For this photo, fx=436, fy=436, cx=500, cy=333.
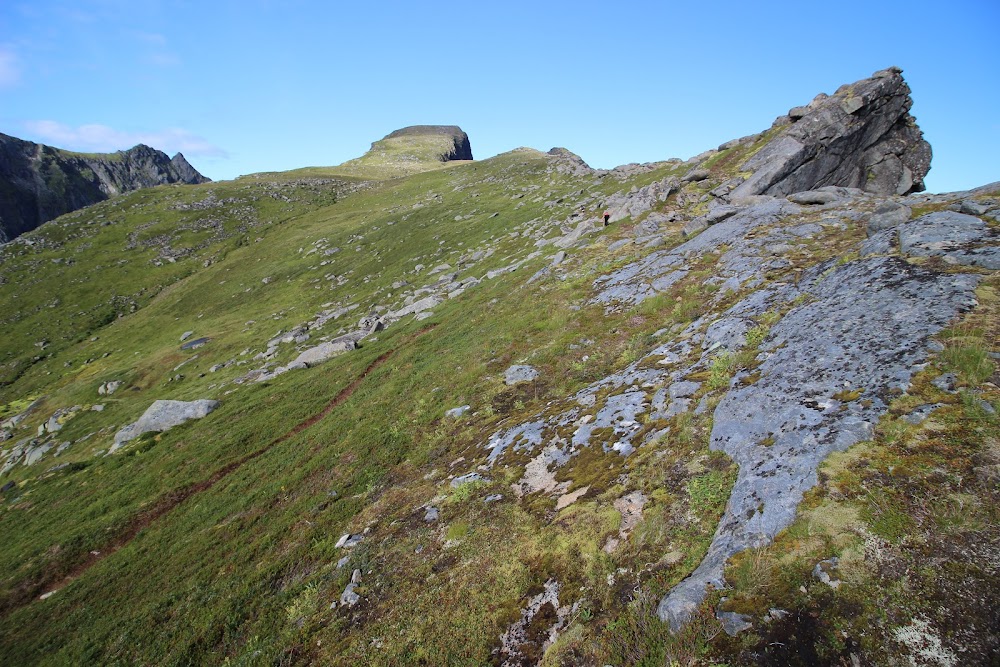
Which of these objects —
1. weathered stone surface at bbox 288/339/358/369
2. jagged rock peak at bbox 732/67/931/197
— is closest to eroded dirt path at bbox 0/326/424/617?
weathered stone surface at bbox 288/339/358/369

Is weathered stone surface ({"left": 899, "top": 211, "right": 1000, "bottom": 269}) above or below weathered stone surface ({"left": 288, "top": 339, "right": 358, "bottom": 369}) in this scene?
above

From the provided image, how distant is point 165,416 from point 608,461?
39172 mm

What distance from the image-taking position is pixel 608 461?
12.2 meters

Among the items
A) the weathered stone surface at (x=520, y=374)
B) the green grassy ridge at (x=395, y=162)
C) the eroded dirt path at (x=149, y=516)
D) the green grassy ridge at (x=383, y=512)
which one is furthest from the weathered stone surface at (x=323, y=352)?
the green grassy ridge at (x=395, y=162)

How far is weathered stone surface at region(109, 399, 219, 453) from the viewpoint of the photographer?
1396 inches

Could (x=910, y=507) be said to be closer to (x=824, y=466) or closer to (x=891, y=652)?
(x=824, y=466)

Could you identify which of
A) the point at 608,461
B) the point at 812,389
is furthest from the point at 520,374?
the point at 812,389

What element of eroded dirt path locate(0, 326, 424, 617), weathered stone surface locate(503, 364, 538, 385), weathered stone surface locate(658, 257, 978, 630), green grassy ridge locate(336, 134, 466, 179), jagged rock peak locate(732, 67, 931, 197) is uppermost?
green grassy ridge locate(336, 134, 466, 179)

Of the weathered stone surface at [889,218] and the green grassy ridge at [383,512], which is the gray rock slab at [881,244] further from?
the green grassy ridge at [383,512]

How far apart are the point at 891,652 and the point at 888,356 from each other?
278 inches

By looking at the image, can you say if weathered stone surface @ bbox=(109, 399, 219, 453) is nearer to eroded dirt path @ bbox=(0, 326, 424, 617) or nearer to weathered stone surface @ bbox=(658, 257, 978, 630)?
eroded dirt path @ bbox=(0, 326, 424, 617)

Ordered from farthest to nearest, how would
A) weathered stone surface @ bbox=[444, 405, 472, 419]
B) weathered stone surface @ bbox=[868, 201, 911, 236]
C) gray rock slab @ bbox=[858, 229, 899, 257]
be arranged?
weathered stone surface @ bbox=[444, 405, 472, 419] → weathered stone surface @ bbox=[868, 201, 911, 236] → gray rock slab @ bbox=[858, 229, 899, 257]

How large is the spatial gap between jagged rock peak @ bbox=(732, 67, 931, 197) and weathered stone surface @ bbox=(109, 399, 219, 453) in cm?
4567

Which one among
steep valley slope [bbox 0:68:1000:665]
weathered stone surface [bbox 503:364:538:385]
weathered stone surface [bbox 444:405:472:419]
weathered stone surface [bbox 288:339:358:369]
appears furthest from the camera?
weathered stone surface [bbox 288:339:358:369]
